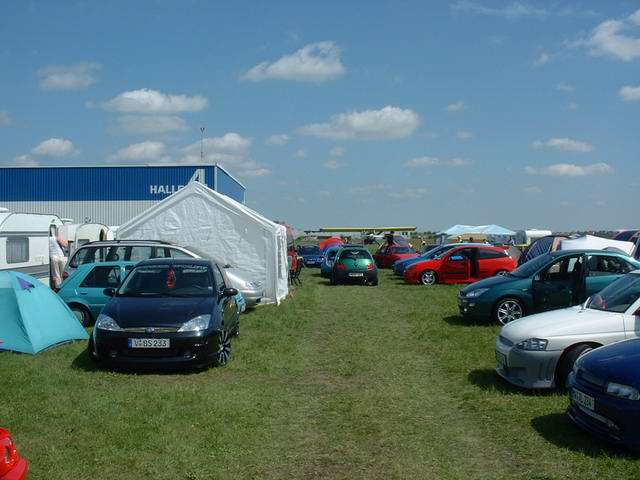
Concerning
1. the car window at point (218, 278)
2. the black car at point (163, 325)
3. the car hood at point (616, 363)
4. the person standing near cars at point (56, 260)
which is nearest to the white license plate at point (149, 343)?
the black car at point (163, 325)

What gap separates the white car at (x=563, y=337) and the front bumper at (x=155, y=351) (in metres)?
4.04

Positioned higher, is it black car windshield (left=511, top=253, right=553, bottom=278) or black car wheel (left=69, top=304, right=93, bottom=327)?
black car windshield (left=511, top=253, right=553, bottom=278)

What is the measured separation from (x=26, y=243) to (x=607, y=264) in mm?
14816

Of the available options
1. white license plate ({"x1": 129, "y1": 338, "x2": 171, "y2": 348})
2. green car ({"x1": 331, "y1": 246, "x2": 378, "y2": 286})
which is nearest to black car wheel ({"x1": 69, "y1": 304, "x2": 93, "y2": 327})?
white license plate ({"x1": 129, "y1": 338, "x2": 171, "y2": 348})

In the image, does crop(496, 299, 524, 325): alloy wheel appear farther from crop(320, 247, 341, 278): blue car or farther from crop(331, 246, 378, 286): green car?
crop(320, 247, 341, 278): blue car

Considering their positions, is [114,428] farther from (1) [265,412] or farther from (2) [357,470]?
(2) [357,470]

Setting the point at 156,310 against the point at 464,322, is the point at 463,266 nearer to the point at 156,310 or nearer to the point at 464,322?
the point at 464,322

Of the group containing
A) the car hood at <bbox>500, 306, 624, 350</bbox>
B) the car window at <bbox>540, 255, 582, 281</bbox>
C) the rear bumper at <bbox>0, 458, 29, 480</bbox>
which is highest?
the car window at <bbox>540, 255, 582, 281</bbox>

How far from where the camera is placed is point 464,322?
14.4 meters

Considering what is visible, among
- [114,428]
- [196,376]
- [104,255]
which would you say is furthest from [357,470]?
[104,255]

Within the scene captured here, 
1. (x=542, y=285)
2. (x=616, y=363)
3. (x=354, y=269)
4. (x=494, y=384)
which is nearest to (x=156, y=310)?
(x=494, y=384)

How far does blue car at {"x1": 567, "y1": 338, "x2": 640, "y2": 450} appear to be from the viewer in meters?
5.48

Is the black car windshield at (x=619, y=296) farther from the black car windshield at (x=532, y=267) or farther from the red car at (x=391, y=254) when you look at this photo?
the red car at (x=391, y=254)

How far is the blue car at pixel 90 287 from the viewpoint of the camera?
1300cm
